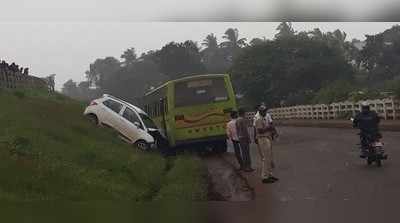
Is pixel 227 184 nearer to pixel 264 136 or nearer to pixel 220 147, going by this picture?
pixel 264 136

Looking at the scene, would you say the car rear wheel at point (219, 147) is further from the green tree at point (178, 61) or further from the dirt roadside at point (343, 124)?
the green tree at point (178, 61)

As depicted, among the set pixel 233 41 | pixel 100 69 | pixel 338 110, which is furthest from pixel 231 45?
pixel 338 110

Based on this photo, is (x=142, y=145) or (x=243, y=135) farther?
(x=142, y=145)

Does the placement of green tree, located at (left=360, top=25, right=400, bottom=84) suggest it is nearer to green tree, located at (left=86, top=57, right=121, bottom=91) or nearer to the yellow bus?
the yellow bus

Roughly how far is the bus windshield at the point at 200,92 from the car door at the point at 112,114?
2525 millimetres

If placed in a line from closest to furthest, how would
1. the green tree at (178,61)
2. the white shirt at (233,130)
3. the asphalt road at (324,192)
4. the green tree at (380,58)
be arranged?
the asphalt road at (324,192), the white shirt at (233,130), the green tree at (380,58), the green tree at (178,61)

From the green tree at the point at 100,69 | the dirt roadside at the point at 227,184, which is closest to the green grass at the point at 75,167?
the dirt roadside at the point at 227,184

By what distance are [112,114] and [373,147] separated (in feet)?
31.9

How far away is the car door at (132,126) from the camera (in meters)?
18.0

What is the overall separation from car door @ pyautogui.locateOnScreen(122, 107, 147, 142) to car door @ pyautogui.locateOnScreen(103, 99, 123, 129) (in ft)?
0.91

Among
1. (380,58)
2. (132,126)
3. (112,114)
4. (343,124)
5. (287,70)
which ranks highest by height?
(380,58)

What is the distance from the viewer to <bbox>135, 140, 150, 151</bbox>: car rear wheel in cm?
1767

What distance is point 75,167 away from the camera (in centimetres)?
1106

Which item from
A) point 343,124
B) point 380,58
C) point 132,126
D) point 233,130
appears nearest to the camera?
point 233,130
